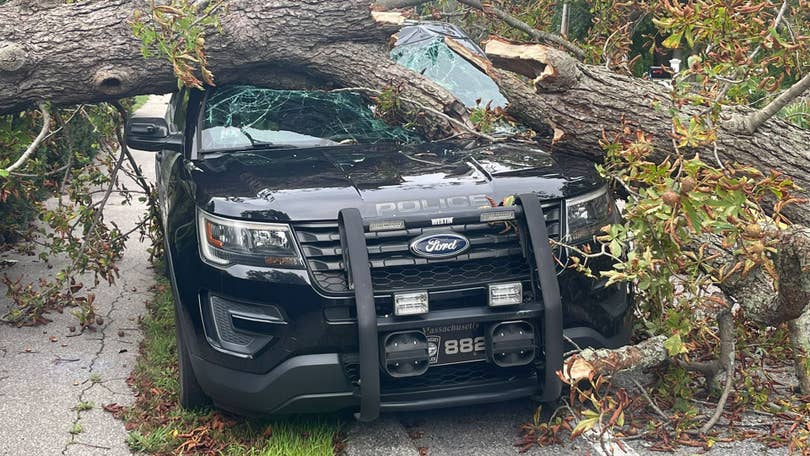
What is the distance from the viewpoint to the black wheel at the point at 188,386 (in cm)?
442

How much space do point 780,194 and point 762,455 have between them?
1.21 m

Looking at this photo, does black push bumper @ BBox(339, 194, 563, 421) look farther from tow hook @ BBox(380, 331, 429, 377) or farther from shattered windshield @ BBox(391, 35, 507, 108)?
shattered windshield @ BBox(391, 35, 507, 108)

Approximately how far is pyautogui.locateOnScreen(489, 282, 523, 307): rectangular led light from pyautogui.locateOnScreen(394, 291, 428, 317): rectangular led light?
292mm

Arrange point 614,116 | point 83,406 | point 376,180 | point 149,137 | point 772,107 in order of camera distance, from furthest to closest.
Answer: point 149,137, point 614,116, point 83,406, point 772,107, point 376,180

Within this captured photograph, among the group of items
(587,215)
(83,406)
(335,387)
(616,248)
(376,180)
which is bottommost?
(83,406)

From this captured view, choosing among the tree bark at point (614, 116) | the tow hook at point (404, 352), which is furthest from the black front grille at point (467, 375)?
the tree bark at point (614, 116)

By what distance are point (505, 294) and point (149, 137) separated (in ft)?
7.77

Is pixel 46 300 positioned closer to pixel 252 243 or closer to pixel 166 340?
pixel 166 340

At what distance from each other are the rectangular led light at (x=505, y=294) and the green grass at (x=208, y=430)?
100 centimetres

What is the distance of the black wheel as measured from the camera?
4.42 metres

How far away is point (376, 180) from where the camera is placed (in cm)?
433

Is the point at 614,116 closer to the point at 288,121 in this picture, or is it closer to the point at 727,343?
the point at 727,343

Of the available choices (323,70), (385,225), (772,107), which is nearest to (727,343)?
(772,107)

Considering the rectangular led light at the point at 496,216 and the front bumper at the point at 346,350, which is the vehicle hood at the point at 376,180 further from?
the front bumper at the point at 346,350
